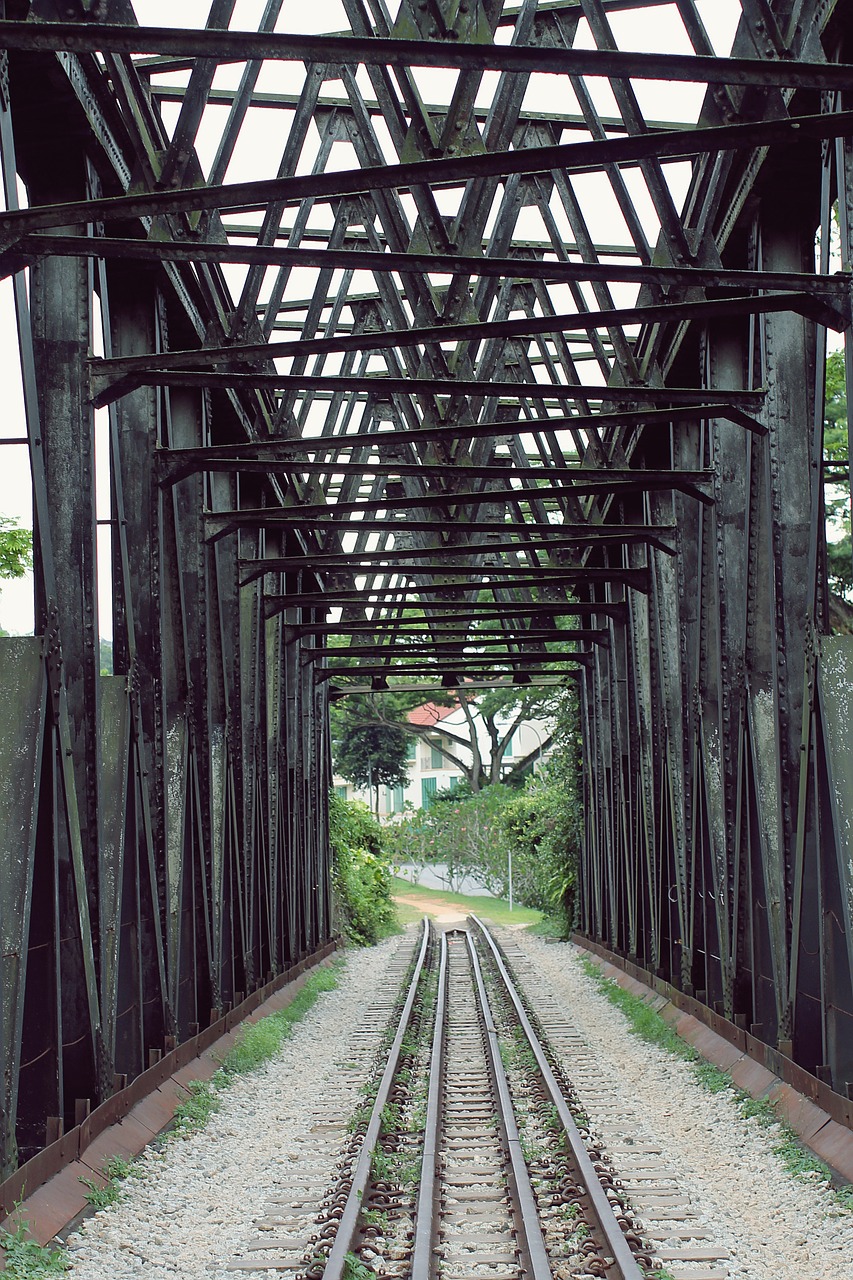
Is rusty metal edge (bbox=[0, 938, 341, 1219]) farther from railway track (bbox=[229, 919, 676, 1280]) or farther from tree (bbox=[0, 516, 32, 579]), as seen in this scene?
tree (bbox=[0, 516, 32, 579])

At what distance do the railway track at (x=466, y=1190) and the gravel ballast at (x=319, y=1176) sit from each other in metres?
0.33

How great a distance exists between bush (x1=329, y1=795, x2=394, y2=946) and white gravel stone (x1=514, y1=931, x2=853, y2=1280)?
57.7ft

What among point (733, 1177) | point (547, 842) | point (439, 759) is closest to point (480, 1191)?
point (733, 1177)

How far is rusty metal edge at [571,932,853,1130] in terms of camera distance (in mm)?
8008

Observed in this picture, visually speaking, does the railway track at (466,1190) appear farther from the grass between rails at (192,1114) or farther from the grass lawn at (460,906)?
the grass lawn at (460,906)

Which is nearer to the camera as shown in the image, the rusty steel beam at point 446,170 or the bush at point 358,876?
the rusty steel beam at point 446,170

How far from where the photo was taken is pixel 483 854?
171 ft

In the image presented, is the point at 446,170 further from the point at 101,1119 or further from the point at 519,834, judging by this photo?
the point at 519,834

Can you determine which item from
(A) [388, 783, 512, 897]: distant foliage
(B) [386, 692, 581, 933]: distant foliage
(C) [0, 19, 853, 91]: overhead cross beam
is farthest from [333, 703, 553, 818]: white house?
(C) [0, 19, 853, 91]: overhead cross beam

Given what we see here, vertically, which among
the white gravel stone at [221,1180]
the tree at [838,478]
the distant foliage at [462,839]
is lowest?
the distant foliage at [462,839]

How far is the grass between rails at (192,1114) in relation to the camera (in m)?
6.05

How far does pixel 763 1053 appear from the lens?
10.1 metres

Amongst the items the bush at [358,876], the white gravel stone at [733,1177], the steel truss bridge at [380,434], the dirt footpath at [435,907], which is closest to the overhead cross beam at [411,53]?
the steel truss bridge at [380,434]

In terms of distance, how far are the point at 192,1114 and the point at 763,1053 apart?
→ 4.52 meters
